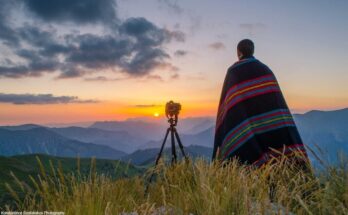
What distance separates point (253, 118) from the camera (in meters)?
6.50

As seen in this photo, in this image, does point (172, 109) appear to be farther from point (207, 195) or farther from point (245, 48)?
point (207, 195)

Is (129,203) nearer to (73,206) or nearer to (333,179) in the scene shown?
(73,206)

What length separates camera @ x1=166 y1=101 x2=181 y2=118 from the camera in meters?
6.44

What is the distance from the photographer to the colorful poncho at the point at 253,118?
637 cm

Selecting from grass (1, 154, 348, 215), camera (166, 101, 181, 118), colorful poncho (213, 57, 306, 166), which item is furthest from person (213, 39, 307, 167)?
grass (1, 154, 348, 215)

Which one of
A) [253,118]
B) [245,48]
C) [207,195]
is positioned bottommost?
[207,195]

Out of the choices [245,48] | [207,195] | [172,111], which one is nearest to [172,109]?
[172,111]

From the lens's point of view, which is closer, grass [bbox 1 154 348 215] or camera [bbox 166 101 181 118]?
grass [bbox 1 154 348 215]

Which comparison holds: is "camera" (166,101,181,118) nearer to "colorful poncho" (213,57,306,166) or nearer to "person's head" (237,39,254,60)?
"colorful poncho" (213,57,306,166)

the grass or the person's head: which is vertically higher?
the person's head

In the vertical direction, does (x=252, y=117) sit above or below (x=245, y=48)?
below

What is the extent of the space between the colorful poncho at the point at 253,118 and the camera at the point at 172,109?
98 centimetres

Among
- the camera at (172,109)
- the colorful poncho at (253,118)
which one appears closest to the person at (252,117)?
the colorful poncho at (253,118)

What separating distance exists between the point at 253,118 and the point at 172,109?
1493 millimetres
